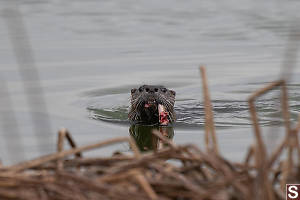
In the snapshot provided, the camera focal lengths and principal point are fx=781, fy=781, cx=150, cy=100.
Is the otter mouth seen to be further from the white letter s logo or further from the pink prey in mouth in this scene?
the white letter s logo

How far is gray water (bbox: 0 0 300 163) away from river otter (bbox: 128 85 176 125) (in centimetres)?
18

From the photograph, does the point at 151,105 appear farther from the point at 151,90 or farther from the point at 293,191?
the point at 293,191

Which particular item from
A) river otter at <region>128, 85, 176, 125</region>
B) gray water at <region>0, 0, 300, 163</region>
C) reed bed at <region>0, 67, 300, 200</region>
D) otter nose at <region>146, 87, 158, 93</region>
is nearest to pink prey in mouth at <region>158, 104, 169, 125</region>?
river otter at <region>128, 85, 176, 125</region>

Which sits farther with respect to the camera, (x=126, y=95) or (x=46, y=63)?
(x=46, y=63)

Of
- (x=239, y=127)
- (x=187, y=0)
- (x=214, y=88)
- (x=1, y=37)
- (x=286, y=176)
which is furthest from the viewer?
(x=187, y=0)

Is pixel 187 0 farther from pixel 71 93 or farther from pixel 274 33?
pixel 71 93

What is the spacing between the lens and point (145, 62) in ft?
41.8

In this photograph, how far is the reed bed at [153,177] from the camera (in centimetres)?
322

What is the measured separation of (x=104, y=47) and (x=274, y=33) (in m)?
3.66

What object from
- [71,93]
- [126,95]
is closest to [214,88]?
[126,95]

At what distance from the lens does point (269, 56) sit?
1321cm

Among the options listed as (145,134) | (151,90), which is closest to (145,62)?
(151,90)

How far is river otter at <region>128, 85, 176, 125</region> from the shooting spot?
31.0 ft

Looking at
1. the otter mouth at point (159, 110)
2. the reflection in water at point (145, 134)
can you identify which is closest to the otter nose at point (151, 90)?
the otter mouth at point (159, 110)
